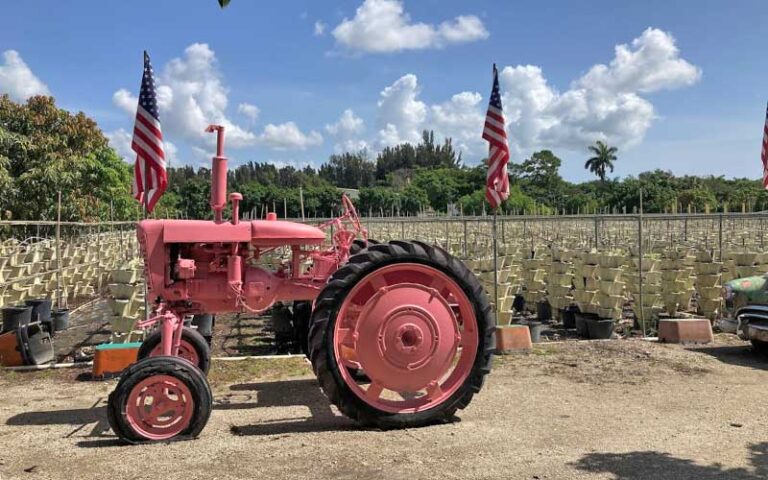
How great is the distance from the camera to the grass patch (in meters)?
7.05

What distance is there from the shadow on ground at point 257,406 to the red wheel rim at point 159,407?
0.98 feet

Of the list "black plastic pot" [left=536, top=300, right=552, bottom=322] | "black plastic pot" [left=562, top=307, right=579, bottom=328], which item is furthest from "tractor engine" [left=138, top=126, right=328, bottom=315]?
"black plastic pot" [left=536, top=300, right=552, bottom=322]

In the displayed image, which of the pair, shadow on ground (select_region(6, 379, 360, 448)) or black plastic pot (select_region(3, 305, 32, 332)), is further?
black plastic pot (select_region(3, 305, 32, 332))

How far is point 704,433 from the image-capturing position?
5.04 metres

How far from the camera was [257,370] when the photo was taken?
7.36 metres

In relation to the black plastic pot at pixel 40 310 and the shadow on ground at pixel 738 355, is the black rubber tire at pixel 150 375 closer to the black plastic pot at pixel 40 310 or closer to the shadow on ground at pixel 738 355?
the shadow on ground at pixel 738 355

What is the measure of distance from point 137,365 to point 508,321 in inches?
279

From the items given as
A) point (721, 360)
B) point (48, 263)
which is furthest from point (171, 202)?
point (721, 360)

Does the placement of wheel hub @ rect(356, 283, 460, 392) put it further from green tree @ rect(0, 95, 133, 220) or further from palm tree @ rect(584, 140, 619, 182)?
palm tree @ rect(584, 140, 619, 182)

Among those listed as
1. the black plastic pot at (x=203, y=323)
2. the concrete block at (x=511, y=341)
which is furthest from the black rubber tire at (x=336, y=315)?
the black plastic pot at (x=203, y=323)

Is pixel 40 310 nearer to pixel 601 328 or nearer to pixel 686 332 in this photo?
pixel 601 328

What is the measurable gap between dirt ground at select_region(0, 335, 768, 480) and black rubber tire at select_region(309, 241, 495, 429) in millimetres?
140

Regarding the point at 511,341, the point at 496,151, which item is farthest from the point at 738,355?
the point at 496,151

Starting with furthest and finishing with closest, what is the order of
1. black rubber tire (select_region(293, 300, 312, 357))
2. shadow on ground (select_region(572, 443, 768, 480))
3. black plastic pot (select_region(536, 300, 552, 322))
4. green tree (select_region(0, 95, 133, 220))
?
green tree (select_region(0, 95, 133, 220))
black plastic pot (select_region(536, 300, 552, 322))
black rubber tire (select_region(293, 300, 312, 357))
shadow on ground (select_region(572, 443, 768, 480))
